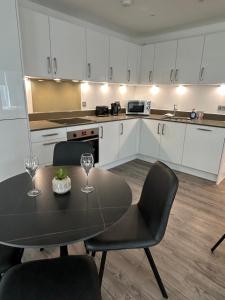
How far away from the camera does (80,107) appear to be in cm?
347

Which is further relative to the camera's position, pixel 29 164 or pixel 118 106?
pixel 118 106

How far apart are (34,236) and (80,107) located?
113 inches

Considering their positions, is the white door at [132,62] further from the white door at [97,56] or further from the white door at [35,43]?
the white door at [35,43]

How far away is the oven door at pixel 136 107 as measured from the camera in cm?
396

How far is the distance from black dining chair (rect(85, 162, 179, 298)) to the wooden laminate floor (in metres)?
0.17

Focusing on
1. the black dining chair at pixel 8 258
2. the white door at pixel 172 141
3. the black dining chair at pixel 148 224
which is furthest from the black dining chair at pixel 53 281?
the white door at pixel 172 141

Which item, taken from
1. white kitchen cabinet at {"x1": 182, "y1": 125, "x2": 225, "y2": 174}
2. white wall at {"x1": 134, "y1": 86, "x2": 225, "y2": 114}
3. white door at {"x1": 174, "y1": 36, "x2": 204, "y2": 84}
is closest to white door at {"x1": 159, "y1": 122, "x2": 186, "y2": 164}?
white kitchen cabinet at {"x1": 182, "y1": 125, "x2": 225, "y2": 174}

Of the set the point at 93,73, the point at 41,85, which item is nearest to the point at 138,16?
the point at 93,73

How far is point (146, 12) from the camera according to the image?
2.87 meters

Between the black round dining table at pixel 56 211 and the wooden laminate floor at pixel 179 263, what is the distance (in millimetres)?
750

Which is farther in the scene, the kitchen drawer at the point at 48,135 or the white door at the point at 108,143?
the white door at the point at 108,143

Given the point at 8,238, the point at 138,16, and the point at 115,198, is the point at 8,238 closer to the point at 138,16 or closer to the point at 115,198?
the point at 115,198

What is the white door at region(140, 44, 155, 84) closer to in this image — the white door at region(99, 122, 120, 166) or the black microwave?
the black microwave

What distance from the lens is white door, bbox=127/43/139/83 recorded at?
3590 mm
